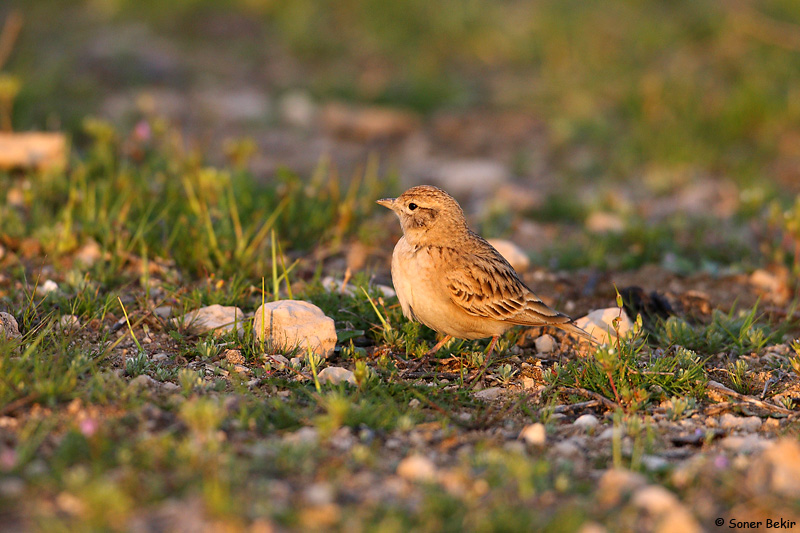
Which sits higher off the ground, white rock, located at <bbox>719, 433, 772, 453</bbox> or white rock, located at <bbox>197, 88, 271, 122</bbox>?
white rock, located at <bbox>197, 88, 271, 122</bbox>

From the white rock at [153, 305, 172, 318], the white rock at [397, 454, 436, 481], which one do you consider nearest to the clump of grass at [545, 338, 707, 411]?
the white rock at [397, 454, 436, 481]

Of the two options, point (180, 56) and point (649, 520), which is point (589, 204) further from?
point (180, 56)

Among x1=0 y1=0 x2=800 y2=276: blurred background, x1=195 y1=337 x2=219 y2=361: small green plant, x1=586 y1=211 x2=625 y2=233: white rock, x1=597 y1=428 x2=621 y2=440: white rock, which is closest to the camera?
x1=597 y1=428 x2=621 y2=440: white rock

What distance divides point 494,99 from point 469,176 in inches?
95.6

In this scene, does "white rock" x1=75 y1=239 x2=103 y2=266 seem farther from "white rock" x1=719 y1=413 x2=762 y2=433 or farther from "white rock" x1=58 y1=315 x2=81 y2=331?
"white rock" x1=719 y1=413 x2=762 y2=433

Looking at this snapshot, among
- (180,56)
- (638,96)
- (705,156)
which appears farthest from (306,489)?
(180,56)

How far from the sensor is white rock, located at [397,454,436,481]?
3479 millimetres

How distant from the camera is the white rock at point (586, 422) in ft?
14.0

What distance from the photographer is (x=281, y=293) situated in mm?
5684

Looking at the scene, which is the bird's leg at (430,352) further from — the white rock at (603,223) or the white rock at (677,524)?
the white rock at (603,223)

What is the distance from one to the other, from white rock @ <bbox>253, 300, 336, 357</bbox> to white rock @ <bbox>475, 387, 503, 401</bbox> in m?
0.97

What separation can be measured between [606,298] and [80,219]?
416 centimetres

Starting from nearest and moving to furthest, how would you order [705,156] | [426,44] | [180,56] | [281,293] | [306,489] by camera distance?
[306,489] < [281,293] < [705,156] < [180,56] < [426,44]

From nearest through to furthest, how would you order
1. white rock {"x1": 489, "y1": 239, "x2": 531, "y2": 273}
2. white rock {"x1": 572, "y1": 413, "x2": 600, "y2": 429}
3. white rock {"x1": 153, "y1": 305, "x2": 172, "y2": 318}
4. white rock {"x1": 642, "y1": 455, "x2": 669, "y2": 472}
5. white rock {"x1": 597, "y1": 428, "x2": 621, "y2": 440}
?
1. white rock {"x1": 642, "y1": 455, "x2": 669, "y2": 472}
2. white rock {"x1": 597, "y1": 428, "x2": 621, "y2": 440}
3. white rock {"x1": 572, "y1": 413, "x2": 600, "y2": 429}
4. white rock {"x1": 153, "y1": 305, "x2": 172, "y2": 318}
5. white rock {"x1": 489, "y1": 239, "x2": 531, "y2": 273}
